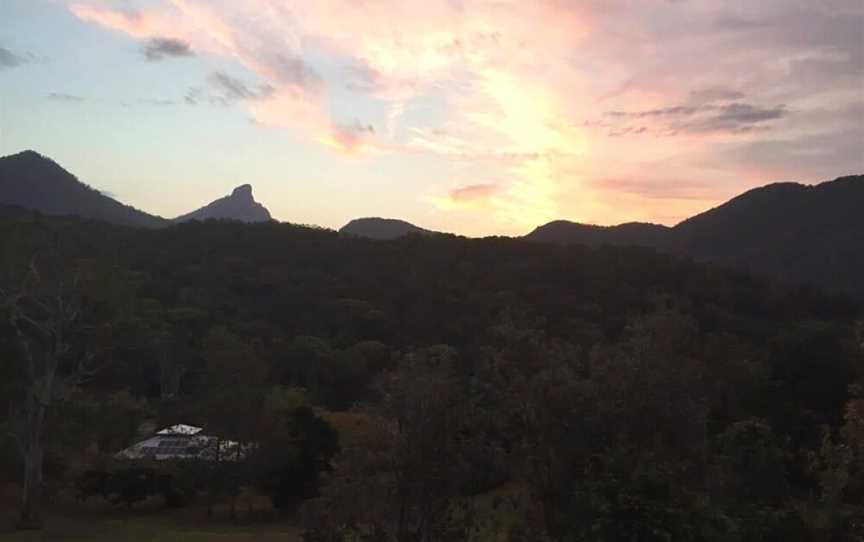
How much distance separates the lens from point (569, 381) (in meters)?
7.85

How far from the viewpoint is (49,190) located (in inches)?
3885

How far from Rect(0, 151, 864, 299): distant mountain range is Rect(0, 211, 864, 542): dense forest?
30.3 feet

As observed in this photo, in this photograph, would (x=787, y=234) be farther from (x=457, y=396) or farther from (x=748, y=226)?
(x=457, y=396)

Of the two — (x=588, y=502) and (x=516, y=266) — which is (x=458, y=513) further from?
(x=516, y=266)

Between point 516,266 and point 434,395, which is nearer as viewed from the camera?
point 434,395

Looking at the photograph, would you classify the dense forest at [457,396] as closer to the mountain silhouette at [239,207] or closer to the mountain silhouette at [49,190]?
the mountain silhouette at [49,190]

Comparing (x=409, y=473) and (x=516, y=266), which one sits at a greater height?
(x=516, y=266)

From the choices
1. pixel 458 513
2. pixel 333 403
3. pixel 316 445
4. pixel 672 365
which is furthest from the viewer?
pixel 333 403

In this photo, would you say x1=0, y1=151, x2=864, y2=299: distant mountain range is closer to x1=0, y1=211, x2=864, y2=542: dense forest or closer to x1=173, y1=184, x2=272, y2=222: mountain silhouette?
x1=0, y1=211, x2=864, y2=542: dense forest

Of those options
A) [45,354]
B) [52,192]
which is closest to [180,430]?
[45,354]

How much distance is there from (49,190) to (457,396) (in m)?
103

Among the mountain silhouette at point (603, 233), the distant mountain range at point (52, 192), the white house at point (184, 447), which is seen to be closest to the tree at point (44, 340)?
the white house at point (184, 447)

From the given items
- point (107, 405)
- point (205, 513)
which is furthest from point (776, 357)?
point (107, 405)

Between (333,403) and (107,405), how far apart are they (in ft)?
61.7
